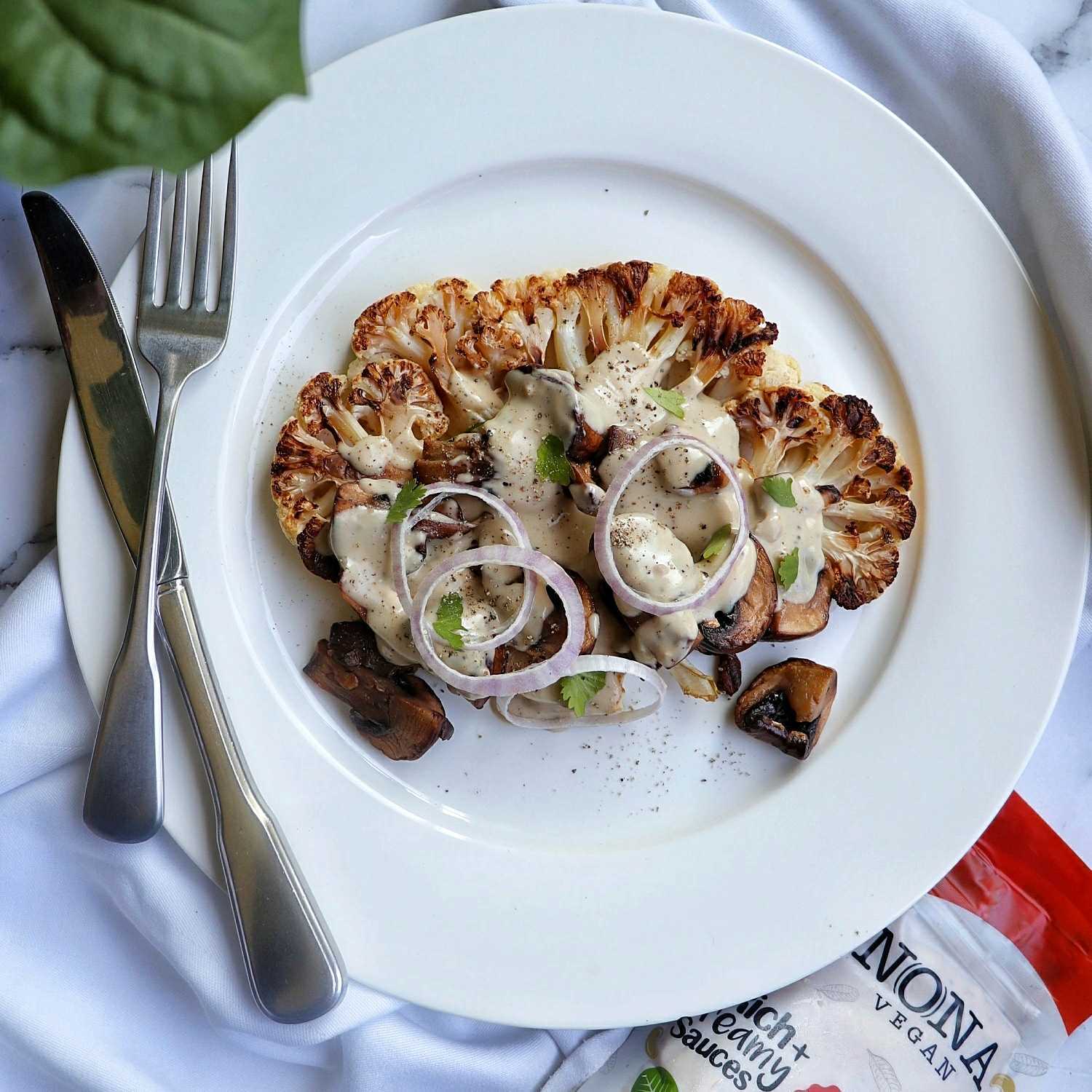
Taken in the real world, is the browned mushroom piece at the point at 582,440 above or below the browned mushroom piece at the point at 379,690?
above

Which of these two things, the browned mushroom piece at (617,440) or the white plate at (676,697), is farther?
the white plate at (676,697)

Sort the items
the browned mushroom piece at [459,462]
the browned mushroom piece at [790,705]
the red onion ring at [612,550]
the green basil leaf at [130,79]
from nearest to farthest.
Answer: the green basil leaf at [130,79], the red onion ring at [612,550], the browned mushroom piece at [459,462], the browned mushroom piece at [790,705]

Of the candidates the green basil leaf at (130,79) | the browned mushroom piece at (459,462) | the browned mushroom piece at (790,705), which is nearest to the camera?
the green basil leaf at (130,79)

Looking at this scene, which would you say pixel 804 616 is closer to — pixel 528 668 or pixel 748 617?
pixel 748 617

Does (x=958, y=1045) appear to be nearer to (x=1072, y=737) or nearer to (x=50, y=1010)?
(x=1072, y=737)

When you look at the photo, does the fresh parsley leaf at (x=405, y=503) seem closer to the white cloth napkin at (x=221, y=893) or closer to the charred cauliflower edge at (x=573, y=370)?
the charred cauliflower edge at (x=573, y=370)

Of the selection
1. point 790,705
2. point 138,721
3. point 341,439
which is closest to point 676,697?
point 790,705

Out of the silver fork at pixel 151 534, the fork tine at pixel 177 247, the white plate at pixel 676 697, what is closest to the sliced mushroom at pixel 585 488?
the white plate at pixel 676 697

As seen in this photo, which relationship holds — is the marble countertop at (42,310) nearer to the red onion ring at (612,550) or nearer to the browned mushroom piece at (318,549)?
the browned mushroom piece at (318,549)
